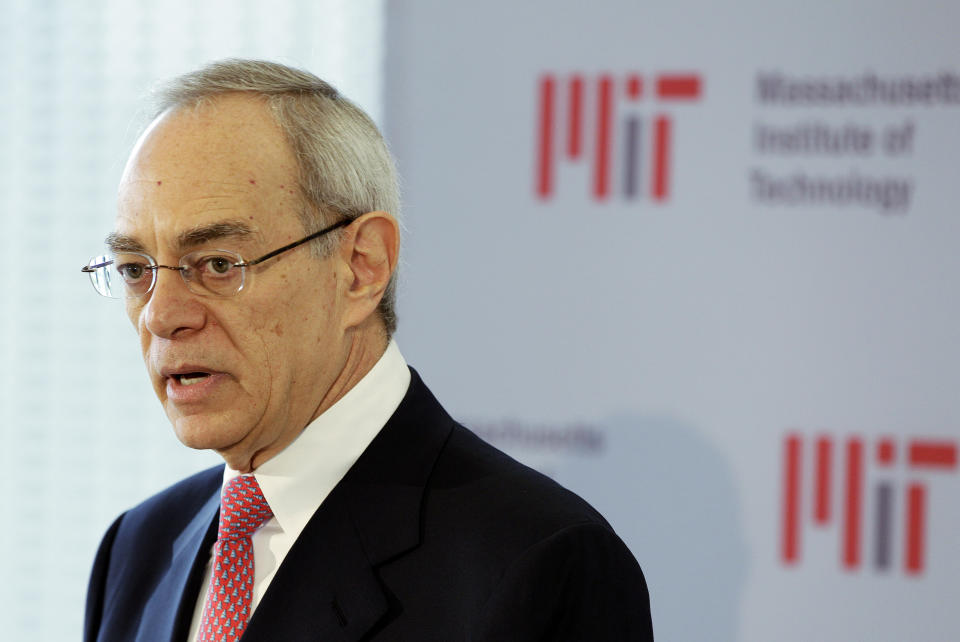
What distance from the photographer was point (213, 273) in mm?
1521

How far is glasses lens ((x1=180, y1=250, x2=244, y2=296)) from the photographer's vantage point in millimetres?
1516

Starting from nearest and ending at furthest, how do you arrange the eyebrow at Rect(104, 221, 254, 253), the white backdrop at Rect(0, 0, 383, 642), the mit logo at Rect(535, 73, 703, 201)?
the eyebrow at Rect(104, 221, 254, 253) → the mit logo at Rect(535, 73, 703, 201) → the white backdrop at Rect(0, 0, 383, 642)

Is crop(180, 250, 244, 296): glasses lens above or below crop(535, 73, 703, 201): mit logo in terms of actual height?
below

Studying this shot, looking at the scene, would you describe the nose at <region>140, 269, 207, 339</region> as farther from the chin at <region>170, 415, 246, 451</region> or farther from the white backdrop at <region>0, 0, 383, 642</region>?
the white backdrop at <region>0, 0, 383, 642</region>

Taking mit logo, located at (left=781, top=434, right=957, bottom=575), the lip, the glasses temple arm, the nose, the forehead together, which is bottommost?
mit logo, located at (left=781, top=434, right=957, bottom=575)

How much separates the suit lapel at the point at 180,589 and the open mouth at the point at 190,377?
298 mm

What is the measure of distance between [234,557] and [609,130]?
1.49 m

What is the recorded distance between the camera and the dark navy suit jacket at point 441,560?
139cm

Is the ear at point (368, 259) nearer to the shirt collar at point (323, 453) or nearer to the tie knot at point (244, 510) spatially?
the shirt collar at point (323, 453)

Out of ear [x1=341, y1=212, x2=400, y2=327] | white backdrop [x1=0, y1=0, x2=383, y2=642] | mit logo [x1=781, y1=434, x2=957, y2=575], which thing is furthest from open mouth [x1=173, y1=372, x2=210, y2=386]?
white backdrop [x1=0, y1=0, x2=383, y2=642]

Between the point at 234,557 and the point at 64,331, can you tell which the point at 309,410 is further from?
the point at 64,331

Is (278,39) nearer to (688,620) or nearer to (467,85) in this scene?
(467,85)

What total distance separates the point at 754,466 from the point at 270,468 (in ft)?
4.35

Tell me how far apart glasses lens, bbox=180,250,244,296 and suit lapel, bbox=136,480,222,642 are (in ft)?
1.39
